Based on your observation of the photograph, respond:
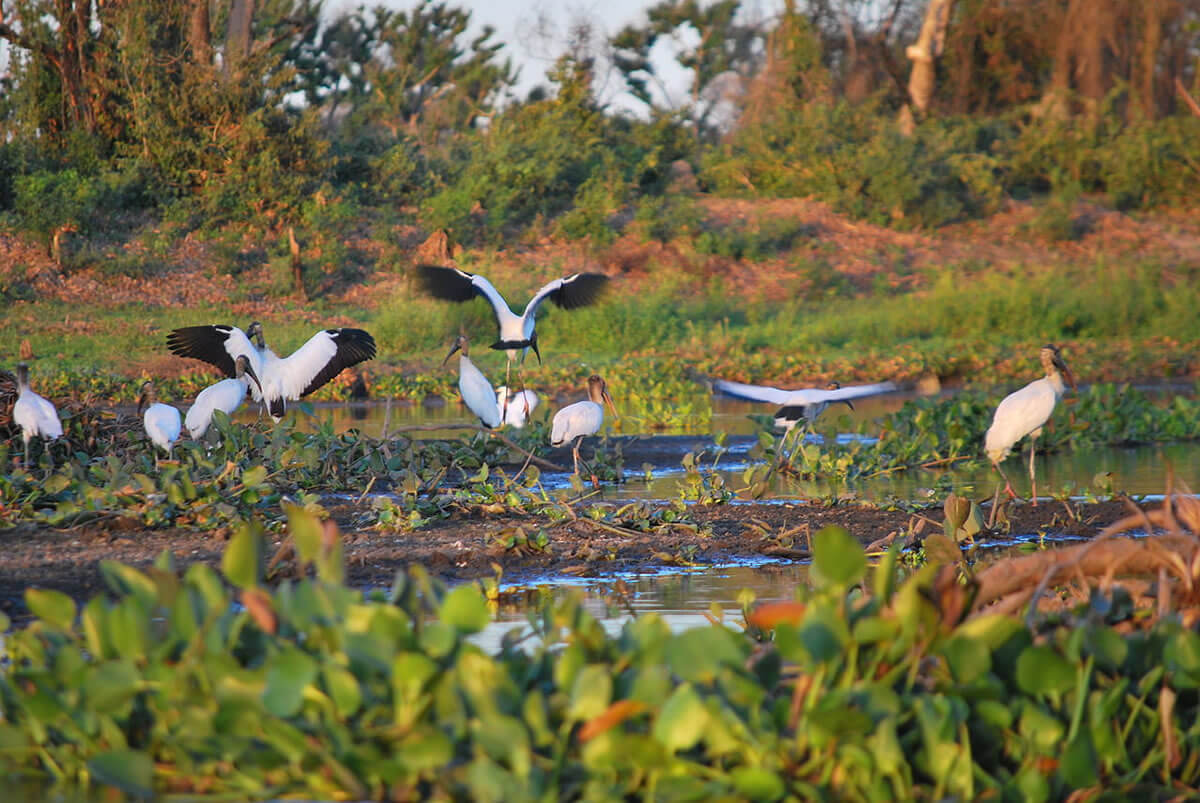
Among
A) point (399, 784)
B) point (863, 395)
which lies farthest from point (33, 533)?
point (863, 395)

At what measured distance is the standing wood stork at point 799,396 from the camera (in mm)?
9133

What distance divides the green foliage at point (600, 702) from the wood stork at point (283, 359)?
6569mm

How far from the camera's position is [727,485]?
30.7 feet

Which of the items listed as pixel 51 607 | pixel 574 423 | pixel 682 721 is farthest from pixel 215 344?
pixel 682 721

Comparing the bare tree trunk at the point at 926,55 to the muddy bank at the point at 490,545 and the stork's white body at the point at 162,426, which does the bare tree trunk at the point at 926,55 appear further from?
the stork's white body at the point at 162,426

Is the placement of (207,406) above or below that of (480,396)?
above

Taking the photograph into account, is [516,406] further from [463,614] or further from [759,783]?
[759,783]

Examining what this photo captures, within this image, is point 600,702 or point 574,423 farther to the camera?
point 574,423

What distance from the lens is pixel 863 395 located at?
917 cm

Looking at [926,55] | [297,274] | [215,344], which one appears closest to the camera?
[215,344]

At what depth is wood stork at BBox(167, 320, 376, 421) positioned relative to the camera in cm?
980

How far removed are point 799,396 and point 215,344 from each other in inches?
153

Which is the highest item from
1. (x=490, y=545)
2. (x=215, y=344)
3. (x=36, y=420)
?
(x=215, y=344)

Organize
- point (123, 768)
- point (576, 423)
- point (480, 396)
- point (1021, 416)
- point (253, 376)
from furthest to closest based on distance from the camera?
point (480, 396), point (253, 376), point (576, 423), point (1021, 416), point (123, 768)
